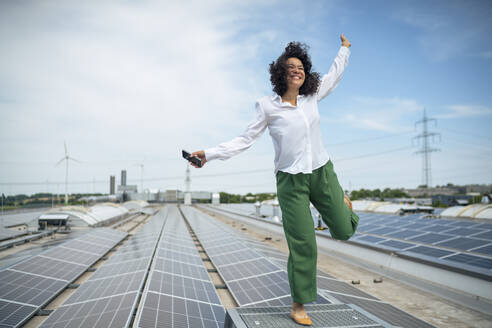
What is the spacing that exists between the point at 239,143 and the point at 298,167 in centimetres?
72

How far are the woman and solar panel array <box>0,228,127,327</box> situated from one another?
5007 millimetres

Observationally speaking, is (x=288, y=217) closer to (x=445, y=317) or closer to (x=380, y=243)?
(x=445, y=317)

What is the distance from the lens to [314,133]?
3605 millimetres

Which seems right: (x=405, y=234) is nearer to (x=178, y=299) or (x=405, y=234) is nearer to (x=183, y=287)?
(x=183, y=287)

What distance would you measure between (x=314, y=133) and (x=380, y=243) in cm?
1165

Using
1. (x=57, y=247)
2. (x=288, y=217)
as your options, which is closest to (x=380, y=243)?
(x=288, y=217)

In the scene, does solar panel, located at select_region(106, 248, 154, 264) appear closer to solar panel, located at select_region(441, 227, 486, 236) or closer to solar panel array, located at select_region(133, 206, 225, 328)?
solar panel array, located at select_region(133, 206, 225, 328)

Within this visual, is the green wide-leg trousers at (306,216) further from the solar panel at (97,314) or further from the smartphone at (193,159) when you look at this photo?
the solar panel at (97,314)

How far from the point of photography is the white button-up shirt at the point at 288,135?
11.5 feet

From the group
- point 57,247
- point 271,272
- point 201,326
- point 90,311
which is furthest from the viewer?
point 57,247

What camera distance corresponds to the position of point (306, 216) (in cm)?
351

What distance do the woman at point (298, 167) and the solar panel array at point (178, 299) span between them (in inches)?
82.6

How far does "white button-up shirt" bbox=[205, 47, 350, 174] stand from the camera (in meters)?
3.49

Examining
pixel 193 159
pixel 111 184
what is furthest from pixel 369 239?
pixel 111 184
